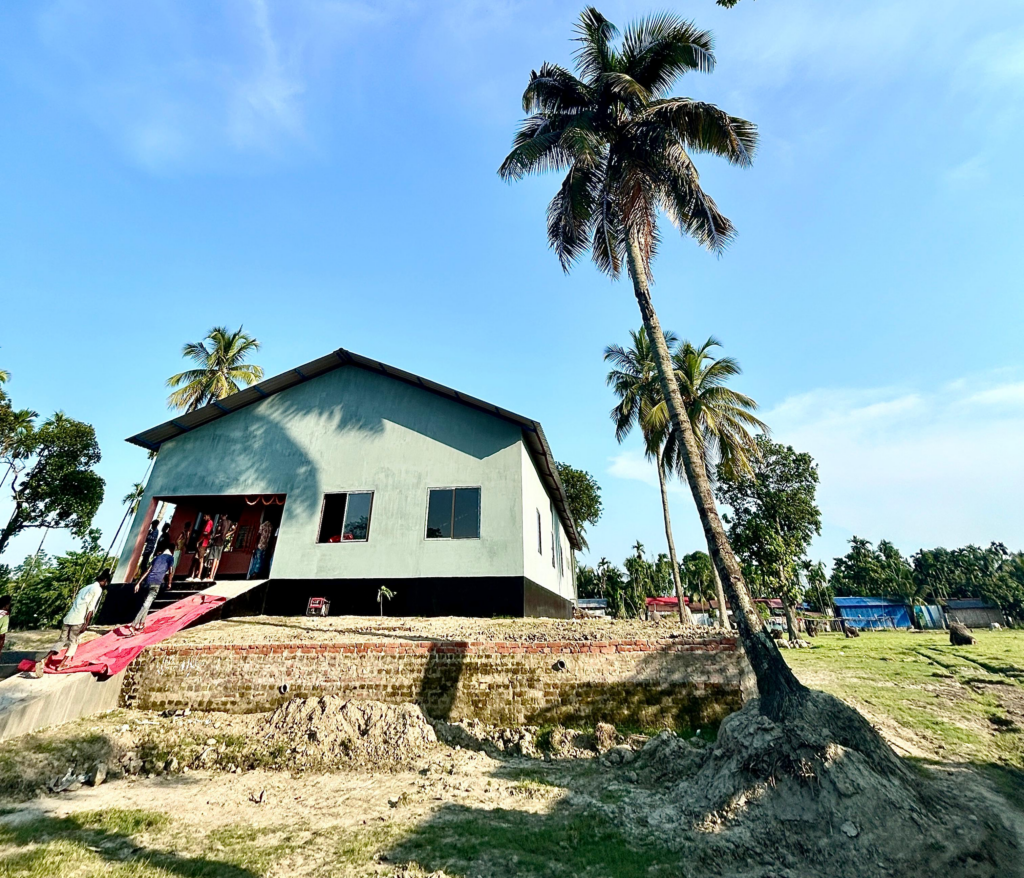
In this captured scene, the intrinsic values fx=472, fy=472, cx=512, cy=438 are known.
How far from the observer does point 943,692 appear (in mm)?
9414

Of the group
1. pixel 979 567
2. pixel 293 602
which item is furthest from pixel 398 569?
pixel 979 567

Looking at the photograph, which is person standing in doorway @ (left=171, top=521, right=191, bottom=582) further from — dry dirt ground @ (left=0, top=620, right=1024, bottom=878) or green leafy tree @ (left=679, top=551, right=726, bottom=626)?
green leafy tree @ (left=679, top=551, right=726, bottom=626)

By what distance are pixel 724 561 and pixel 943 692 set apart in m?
6.65

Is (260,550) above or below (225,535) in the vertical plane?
below

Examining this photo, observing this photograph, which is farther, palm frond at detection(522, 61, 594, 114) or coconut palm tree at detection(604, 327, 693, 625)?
coconut palm tree at detection(604, 327, 693, 625)

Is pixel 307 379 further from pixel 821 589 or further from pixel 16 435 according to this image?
pixel 821 589

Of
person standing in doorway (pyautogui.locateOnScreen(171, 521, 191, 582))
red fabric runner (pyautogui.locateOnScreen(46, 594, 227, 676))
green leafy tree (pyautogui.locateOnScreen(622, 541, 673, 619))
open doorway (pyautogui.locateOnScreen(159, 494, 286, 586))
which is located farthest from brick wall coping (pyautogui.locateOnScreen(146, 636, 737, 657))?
green leafy tree (pyautogui.locateOnScreen(622, 541, 673, 619))

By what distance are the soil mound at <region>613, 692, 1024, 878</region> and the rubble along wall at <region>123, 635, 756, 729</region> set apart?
1530 mm

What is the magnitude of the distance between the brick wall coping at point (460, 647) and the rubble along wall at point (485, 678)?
0.02m

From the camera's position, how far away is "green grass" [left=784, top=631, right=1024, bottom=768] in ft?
23.2

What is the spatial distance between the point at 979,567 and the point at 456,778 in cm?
8101

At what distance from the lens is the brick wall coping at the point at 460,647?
7.84 metres

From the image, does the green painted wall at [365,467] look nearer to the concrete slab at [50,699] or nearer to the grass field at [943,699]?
the concrete slab at [50,699]

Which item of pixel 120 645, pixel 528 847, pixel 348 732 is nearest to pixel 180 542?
pixel 120 645
